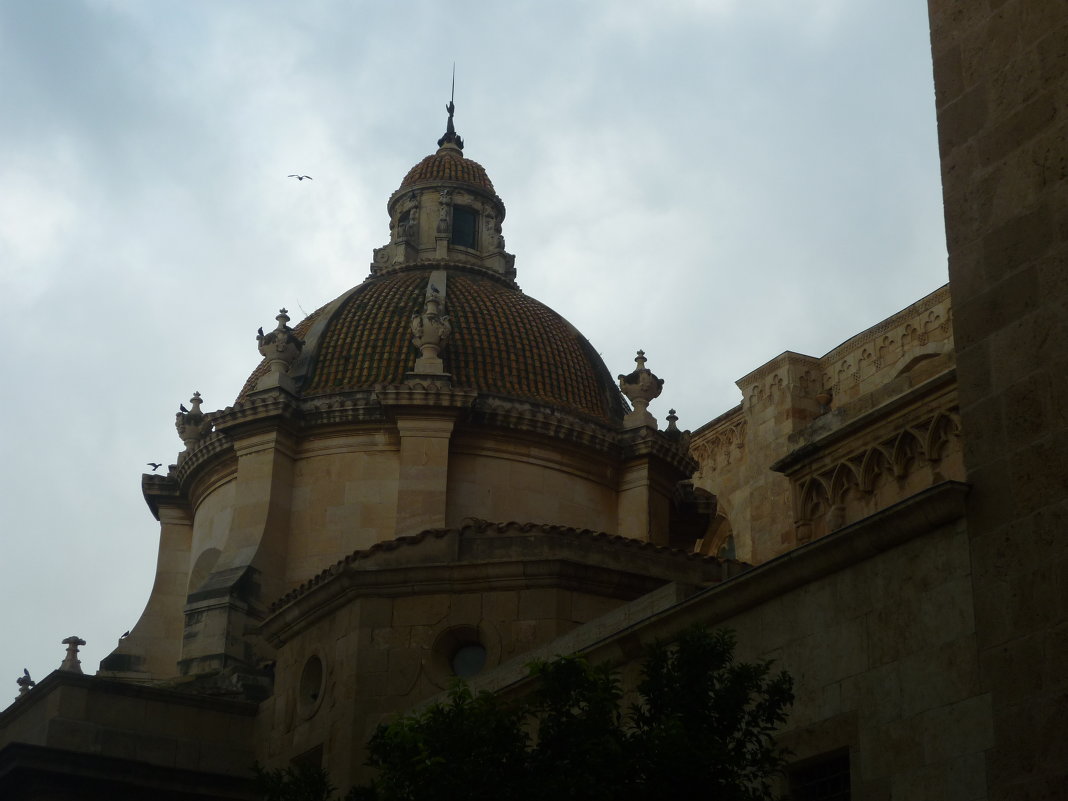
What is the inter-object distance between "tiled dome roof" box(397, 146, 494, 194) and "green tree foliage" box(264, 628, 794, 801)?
28.7m

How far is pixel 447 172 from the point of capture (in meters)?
43.4

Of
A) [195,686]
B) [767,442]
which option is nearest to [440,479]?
[195,686]

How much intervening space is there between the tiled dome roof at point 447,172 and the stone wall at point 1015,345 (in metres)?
27.1

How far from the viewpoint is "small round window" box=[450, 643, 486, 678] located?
25812 mm

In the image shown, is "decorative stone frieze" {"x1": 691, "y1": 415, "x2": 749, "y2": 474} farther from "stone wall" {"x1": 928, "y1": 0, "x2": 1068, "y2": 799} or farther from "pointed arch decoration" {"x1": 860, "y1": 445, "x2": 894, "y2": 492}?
"stone wall" {"x1": 928, "y1": 0, "x2": 1068, "y2": 799}

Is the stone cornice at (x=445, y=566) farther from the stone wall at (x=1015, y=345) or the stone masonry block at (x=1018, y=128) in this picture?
the stone masonry block at (x=1018, y=128)

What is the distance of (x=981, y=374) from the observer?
50.8 feet

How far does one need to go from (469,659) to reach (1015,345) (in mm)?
12677

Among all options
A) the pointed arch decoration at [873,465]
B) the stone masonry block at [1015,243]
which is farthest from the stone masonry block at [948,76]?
the pointed arch decoration at [873,465]

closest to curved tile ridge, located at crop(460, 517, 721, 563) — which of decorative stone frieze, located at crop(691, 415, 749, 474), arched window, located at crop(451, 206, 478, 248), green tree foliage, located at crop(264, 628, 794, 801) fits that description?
green tree foliage, located at crop(264, 628, 794, 801)

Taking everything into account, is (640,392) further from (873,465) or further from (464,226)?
(873,465)

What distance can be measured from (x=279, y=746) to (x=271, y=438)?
28.7 feet

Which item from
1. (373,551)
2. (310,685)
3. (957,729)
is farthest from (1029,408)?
(310,685)

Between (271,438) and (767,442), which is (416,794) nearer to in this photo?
(271,438)
